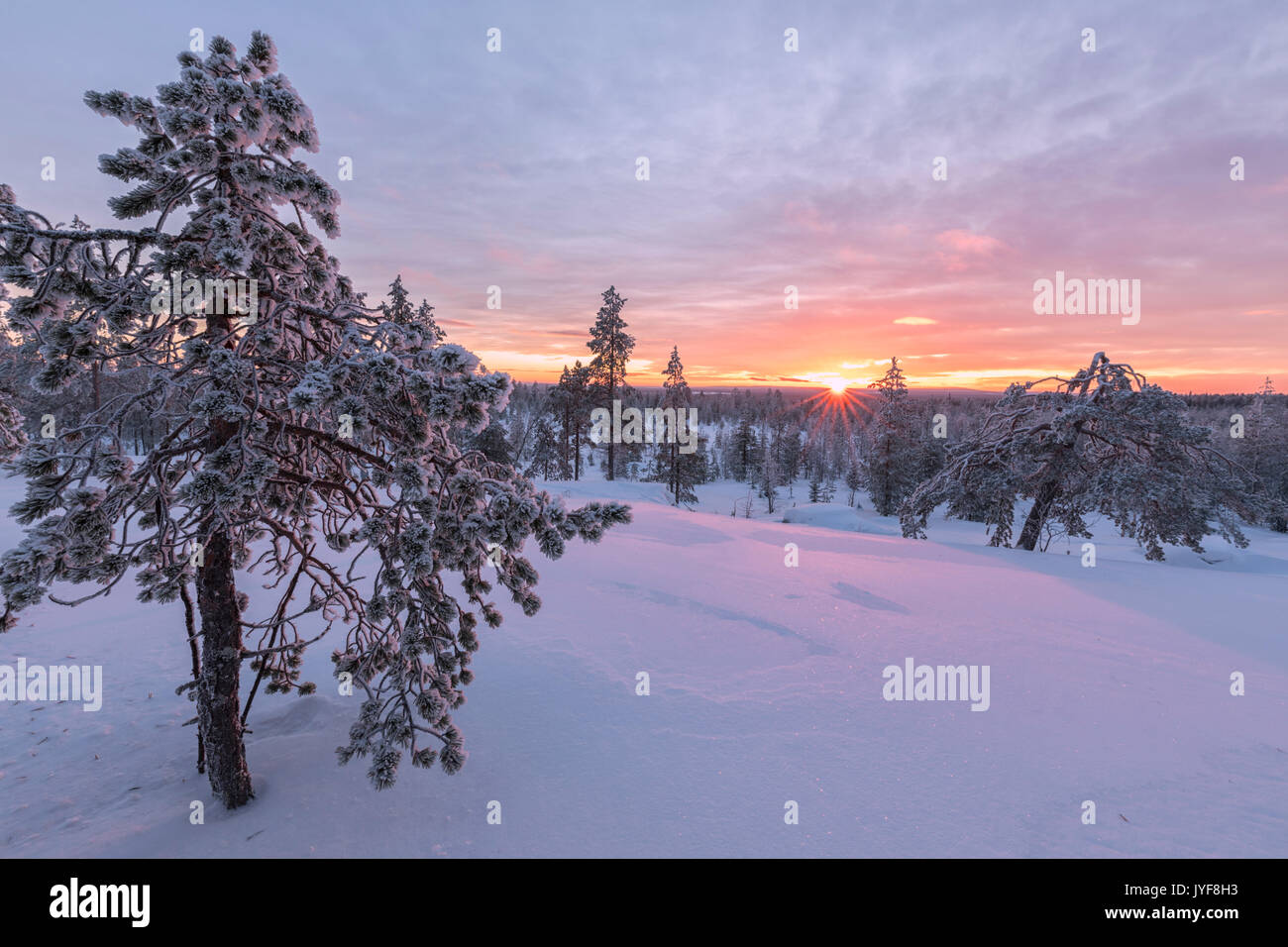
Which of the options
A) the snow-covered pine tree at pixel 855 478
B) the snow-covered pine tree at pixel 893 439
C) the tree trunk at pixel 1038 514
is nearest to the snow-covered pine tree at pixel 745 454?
the snow-covered pine tree at pixel 855 478

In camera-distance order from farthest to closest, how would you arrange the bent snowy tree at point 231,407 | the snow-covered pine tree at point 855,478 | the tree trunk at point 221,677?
the snow-covered pine tree at point 855,478 → the tree trunk at point 221,677 → the bent snowy tree at point 231,407

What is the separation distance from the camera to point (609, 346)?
38.3 meters

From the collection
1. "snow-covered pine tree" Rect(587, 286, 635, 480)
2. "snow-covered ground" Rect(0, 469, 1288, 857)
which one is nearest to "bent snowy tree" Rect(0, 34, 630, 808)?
"snow-covered ground" Rect(0, 469, 1288, 857)

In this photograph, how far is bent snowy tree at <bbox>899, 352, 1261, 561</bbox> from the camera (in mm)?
12617

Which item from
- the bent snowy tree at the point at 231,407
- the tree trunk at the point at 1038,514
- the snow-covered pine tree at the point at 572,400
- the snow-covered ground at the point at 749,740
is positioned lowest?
the snow-covered ground at the point at 749,740

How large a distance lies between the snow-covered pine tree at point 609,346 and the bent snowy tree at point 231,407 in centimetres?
3446

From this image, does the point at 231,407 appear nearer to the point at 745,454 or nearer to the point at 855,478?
the point at 855,478

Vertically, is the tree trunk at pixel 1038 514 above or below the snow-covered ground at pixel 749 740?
above

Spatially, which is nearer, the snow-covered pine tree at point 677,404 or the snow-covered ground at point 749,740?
the snow-covered ground at point 749,740

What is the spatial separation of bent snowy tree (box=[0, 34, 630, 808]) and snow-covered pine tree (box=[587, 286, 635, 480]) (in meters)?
34.5

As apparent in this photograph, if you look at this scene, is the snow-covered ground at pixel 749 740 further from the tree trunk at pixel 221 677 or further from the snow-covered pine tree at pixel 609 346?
the snow-covered pine tree at pixel 609 346

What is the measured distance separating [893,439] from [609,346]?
24555 millimetres

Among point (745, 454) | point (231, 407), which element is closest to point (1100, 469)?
point (231, 407)

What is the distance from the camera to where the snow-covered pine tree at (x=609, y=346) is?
3834 cm
